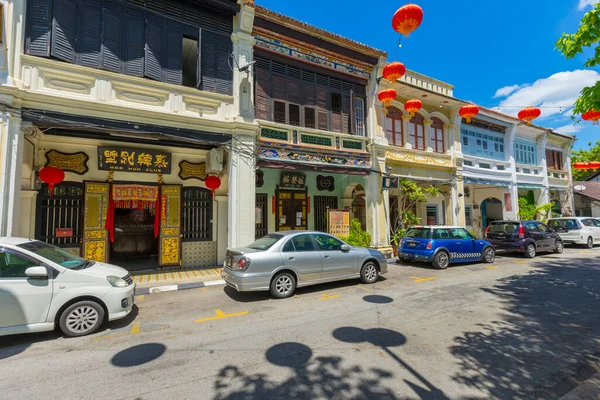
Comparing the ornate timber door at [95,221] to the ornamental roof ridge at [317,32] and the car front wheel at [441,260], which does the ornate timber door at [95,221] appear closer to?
the ornamental roof ridge at [317,32]

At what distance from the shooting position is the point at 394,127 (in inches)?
553

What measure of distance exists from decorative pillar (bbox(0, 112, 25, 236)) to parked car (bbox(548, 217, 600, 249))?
23773 mm

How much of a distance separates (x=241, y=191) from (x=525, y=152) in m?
21.1

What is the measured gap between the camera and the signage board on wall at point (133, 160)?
8.51 metres

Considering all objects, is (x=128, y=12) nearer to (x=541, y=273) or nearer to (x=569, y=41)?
(x=569, y=41)

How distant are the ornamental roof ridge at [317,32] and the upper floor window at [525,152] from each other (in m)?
13.5

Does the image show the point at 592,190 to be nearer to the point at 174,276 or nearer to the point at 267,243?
the point at 267,243

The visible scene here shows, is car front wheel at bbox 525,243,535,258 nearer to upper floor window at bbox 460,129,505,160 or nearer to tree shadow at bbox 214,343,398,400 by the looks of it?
upper floor window at bbox 460,129,505,160

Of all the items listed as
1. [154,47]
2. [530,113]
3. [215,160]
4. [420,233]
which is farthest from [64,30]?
[530,113]

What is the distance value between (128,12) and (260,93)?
4588mm

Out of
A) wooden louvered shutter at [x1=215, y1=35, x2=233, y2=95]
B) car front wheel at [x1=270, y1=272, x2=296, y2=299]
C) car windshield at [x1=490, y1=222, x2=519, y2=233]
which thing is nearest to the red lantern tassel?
wooden louvered shutter at [x1=215, y1=35, x2=233, y2=95]

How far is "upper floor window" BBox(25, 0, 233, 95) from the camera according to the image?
753 cm

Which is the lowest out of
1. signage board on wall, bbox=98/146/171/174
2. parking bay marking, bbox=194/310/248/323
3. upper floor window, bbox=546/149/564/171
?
parking bay marking, bbox=194/310/248/323

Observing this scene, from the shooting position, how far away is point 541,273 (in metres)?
9.24
